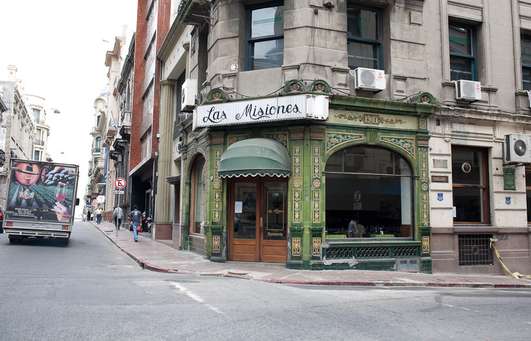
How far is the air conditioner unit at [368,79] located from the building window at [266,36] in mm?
2422

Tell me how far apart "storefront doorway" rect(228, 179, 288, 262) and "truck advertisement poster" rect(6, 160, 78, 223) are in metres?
9.27

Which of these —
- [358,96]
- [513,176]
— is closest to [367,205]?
[358,96]

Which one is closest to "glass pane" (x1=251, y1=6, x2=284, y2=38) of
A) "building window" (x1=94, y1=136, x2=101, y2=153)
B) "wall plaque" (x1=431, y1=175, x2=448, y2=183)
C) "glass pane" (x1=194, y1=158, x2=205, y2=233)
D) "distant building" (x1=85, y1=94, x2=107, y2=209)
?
"glass pane" (x1=194, y1=158, x2=205, y2=233)

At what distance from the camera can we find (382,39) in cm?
1587

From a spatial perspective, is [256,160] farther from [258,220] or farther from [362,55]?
[362,55]

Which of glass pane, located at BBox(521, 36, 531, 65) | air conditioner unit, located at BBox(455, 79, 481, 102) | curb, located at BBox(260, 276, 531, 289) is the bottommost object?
curb, located at BBox(260, 276, 531, 289)

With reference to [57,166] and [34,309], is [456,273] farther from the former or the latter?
[57,166]

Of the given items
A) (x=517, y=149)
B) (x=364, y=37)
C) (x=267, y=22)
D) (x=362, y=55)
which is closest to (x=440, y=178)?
(x=517, y=149)

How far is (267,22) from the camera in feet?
52.0

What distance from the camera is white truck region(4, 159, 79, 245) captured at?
67.5 ft

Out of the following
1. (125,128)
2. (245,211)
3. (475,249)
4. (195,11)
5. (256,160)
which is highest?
(195,11)

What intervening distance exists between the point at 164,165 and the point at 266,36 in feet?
39.2

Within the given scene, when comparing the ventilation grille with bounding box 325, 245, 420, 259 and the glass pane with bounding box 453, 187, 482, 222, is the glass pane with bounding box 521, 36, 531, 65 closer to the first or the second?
the glass pane with bounding box 453, 187, 482, 222

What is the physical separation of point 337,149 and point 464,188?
4803mm
